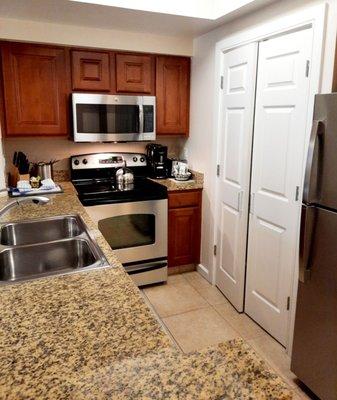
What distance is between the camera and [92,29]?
111 inches

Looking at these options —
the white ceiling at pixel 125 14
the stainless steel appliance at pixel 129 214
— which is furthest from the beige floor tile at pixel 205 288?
the white ceiling at pixel 125 14

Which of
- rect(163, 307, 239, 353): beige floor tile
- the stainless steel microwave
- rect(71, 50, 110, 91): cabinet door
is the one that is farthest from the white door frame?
rect(71, 50, 110, 91): cabinet door

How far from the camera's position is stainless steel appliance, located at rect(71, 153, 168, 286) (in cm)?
286

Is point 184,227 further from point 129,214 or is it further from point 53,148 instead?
point 53,148

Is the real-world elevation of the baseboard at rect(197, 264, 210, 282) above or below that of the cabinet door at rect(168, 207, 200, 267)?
below

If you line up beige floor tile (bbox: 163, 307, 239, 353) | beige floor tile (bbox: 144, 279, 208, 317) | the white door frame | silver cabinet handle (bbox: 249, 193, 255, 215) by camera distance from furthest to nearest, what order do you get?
beige floor tile (bbox: 144, 279, 208, 317)
silver cabinet handle (bbox: 249, 193, 255, 215)
beige floor tile (bbox: 163, 307, 239, 353)
the white door frame

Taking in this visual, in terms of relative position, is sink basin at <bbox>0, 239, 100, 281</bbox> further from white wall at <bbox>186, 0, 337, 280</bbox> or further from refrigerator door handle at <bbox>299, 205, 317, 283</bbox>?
white wall at <bbox>186, 0, 337, 280</bbox>

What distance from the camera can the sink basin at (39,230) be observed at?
1859mm

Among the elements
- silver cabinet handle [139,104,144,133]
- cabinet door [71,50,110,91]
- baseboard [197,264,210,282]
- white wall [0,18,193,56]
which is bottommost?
baseboard [197,264,210,282]

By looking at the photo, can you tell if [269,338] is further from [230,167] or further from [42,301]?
[42,301]

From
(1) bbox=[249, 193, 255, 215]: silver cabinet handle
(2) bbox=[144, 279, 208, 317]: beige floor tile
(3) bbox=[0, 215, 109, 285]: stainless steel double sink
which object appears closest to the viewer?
(3) bbox=[0, 215, 109, 285]: stainless steel double sink

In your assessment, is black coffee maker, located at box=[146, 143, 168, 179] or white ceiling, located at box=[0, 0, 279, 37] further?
black coffee maker, located at box=[146, 143, 168, 179]

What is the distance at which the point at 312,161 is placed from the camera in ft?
5.47

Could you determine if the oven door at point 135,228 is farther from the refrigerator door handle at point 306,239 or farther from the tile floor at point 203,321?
the refrigerator door handle at point 306,239
